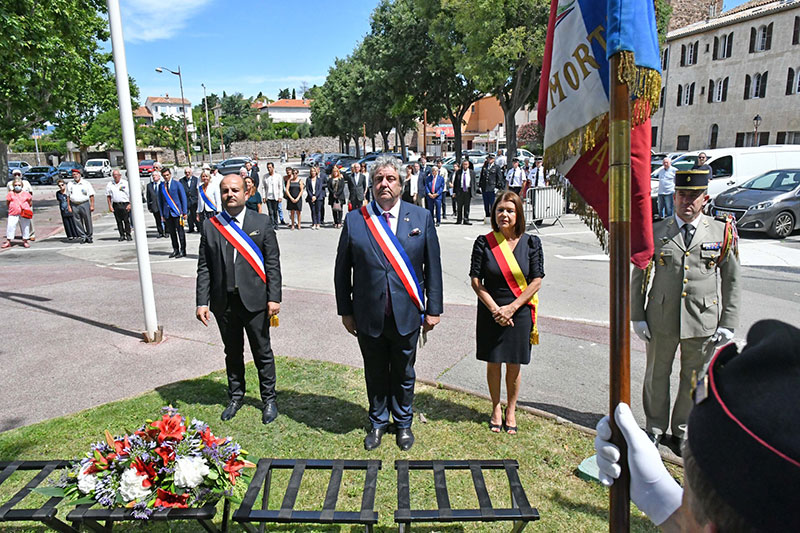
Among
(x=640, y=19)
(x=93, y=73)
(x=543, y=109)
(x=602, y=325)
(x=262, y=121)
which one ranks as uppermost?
(x=262, y=121)

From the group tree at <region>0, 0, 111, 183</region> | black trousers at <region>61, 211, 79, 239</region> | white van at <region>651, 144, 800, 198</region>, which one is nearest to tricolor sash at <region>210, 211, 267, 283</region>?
black trousers at <region>61, 211, 79, 239</region>

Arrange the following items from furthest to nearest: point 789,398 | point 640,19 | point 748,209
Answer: point 748,209
point 640,19
point 789,398

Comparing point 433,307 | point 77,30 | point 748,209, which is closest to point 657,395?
point 433,307

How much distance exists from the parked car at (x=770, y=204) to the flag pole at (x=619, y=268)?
13118mm

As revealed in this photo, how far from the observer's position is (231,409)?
15.3ft

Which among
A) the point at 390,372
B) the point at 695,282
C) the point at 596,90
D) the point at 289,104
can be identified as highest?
the point at 289,104

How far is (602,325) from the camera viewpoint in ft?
23.3

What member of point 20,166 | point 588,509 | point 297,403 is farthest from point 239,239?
point 20,166

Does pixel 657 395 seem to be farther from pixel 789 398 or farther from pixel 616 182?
pixel 789 398

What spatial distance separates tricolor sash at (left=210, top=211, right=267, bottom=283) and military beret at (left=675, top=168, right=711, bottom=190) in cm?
331

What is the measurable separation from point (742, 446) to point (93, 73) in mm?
27539

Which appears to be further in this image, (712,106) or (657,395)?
(712,106)

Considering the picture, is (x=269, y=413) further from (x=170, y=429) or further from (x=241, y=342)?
(x=170, y=429)

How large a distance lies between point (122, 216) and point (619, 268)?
15778 millimetres
